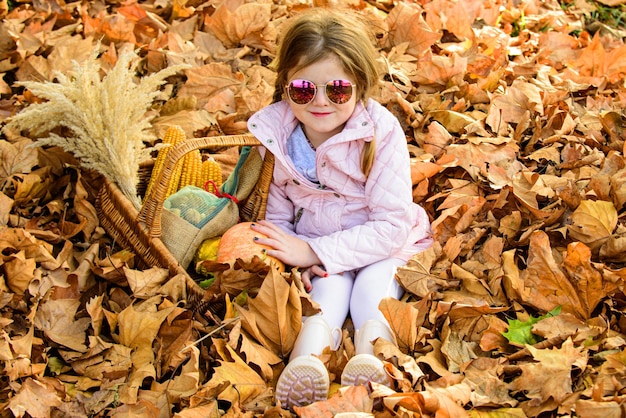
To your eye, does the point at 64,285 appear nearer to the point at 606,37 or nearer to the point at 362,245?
the point at 362,245

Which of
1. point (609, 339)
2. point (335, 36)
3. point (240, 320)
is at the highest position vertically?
point (335, 36)

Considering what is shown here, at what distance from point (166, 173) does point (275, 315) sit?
68cm

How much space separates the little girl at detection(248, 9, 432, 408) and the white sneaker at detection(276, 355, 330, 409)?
0.19 m

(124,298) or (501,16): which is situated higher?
(501,16)

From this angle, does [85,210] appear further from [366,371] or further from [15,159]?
[366,371]

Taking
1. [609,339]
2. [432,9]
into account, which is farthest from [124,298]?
[432,9]

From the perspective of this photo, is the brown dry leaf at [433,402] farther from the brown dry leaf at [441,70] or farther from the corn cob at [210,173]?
the brown dry leaf at [441,70]

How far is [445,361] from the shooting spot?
220 centimetres

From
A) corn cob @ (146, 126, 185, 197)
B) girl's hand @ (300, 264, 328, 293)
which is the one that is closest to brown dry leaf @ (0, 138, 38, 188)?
corn cob @ (146, 126, 185, 197)

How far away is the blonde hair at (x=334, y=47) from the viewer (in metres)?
2.42

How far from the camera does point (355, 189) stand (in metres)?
Answer: 2.66

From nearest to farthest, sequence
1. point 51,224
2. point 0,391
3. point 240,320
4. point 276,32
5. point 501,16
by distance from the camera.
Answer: point 0,391 → point 240,320 → point 51,224 → point 276,32 → point 501,16

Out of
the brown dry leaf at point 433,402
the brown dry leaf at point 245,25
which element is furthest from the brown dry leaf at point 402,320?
the brown dry leaf at point 245,25

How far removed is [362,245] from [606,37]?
2.60 metres
